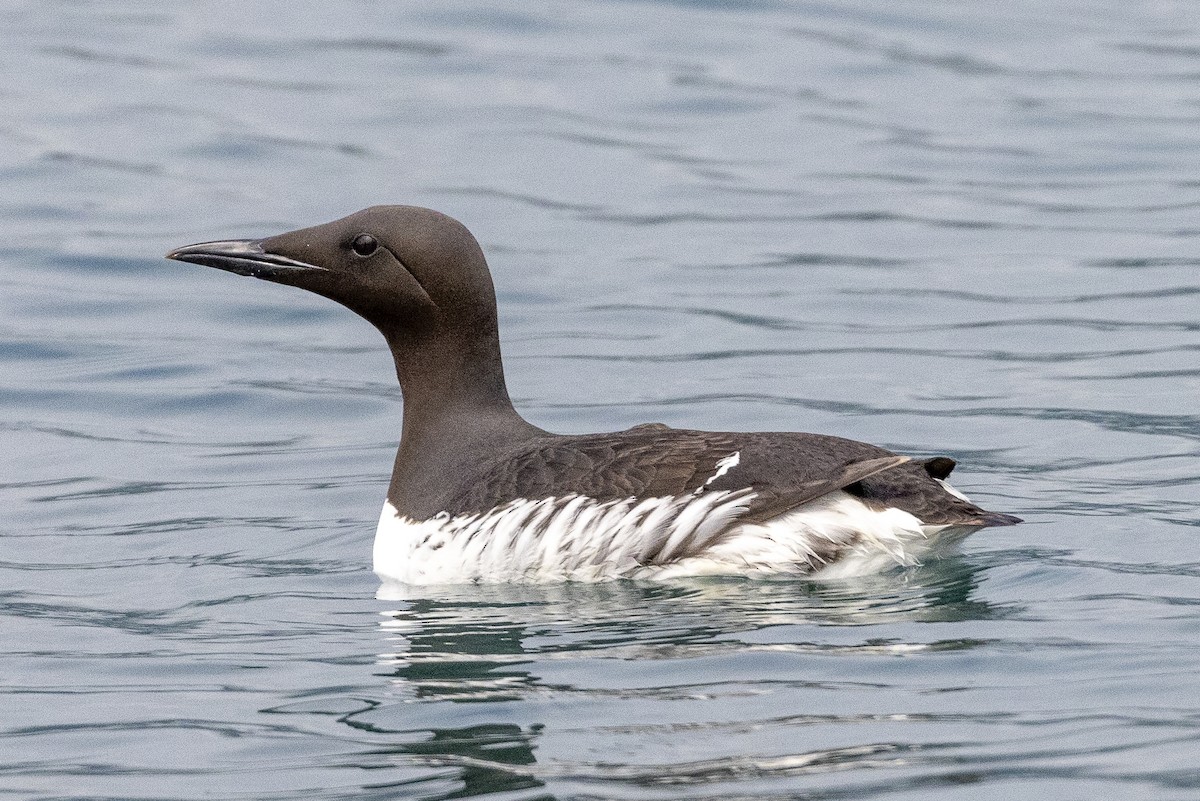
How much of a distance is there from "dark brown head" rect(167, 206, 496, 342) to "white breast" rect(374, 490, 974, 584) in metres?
0.85

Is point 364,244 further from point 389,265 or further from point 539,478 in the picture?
point 539,478

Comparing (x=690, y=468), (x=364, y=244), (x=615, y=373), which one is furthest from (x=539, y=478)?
(x=615, y=373)

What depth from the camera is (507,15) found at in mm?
18297

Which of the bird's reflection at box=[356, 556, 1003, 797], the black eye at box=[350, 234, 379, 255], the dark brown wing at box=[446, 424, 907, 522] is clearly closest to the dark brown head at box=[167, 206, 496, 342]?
the black eye at box=[350, 234, 379, 255]

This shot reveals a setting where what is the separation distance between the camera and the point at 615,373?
11055mm

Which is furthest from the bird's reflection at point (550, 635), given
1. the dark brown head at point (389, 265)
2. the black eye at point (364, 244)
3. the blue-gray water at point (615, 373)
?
the black eye at point (364, 244)

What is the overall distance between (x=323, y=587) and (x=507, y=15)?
1119 centimetres

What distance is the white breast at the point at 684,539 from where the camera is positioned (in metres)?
7.19

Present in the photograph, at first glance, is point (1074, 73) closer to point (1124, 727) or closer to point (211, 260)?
point (211, 260)

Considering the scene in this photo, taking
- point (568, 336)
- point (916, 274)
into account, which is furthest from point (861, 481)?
point (916, 274)

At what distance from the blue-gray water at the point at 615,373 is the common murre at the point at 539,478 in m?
0.15

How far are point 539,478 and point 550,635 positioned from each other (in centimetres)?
76

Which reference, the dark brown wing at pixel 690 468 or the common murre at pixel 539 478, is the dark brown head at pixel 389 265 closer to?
the common murre at pixel 539 478

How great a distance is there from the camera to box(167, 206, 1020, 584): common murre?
7199 mm
